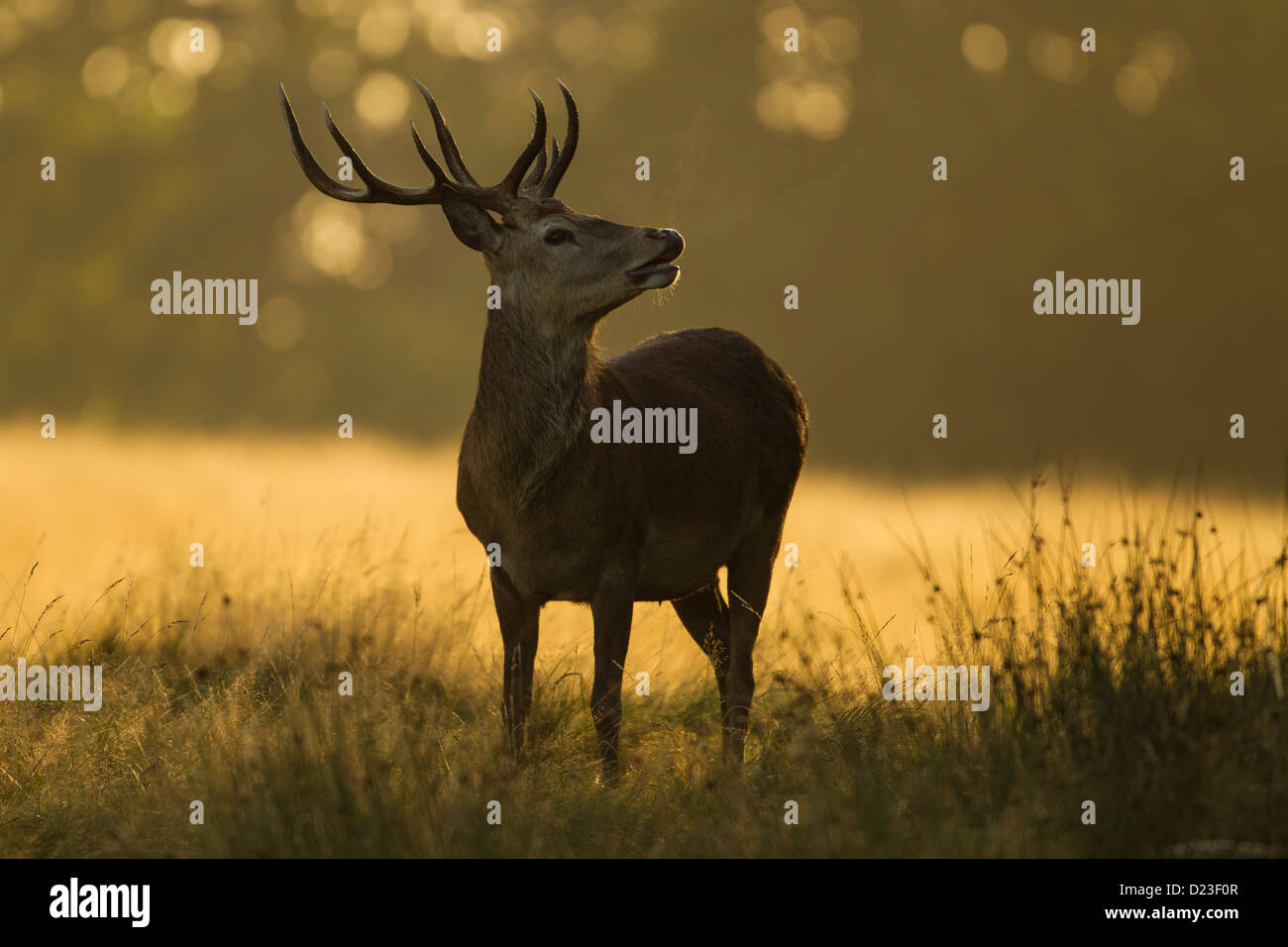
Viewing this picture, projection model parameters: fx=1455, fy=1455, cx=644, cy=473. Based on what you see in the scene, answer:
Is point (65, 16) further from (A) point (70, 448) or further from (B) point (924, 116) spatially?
(A) point (70, 448)

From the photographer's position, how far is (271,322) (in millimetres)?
34000

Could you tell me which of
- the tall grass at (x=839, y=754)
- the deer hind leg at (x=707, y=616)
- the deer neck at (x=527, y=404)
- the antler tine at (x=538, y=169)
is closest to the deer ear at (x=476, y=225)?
the deer neck at (x=527, y=404)

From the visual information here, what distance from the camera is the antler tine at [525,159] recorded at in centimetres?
632

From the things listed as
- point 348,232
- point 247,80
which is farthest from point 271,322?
point 247,80

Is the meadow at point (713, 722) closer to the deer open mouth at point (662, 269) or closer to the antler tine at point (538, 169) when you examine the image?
the deer open mouth at point (662, 269)

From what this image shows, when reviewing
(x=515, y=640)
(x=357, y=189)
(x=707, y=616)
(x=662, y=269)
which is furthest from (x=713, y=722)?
(x=357, y=189)

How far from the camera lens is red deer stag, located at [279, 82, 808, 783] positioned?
6051mm

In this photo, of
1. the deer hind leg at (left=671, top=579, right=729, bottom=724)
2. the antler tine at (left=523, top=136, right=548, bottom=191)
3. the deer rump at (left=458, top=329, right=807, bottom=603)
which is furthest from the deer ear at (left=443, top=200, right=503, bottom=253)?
the deer hind leg at (left=671, top=579, right=729, bottom=724)

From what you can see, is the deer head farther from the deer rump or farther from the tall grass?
the tall grass

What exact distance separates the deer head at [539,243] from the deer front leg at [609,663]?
1199mm

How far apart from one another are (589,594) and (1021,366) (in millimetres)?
22237

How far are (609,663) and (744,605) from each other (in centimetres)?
94

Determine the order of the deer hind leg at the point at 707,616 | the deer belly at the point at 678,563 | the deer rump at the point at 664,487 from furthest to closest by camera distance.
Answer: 1. the deer hind leg at the point at 707,616
2. the deer belly at the point at 678,563
3. the deer rump at the point at 664,487

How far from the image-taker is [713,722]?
23.1 feet
